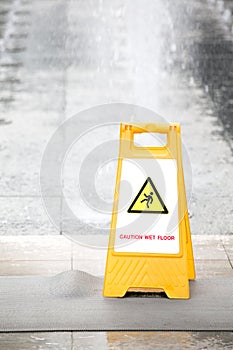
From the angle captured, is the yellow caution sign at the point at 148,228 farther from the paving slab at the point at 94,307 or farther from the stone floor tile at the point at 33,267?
the stone floor tile at the point at 33,267

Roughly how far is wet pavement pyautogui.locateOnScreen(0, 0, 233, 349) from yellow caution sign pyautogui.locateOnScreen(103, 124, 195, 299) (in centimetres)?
40

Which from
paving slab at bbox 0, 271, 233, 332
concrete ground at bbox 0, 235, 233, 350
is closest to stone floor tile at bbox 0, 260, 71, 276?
concrete ground at bbox 0, 235, 233, 350

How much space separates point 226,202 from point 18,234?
5.08ft

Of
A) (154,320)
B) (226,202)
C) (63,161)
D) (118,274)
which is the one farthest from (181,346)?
(63,161)

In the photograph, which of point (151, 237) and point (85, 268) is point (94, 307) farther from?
point (85, 268)

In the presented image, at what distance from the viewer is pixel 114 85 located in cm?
920

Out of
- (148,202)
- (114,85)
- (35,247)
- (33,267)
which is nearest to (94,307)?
(148,202)

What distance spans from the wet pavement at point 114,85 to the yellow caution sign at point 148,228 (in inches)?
15.8

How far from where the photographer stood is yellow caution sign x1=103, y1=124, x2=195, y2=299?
15.1 feet

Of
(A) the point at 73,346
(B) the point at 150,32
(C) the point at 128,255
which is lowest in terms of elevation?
(A) the point at 73,346

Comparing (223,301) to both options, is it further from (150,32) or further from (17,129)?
(150,32)

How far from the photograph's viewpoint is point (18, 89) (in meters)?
8.95

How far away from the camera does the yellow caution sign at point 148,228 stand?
4.61 m

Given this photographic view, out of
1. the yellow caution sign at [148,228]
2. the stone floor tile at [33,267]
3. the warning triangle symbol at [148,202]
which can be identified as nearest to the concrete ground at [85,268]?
the stone floor tile at [33,267]
